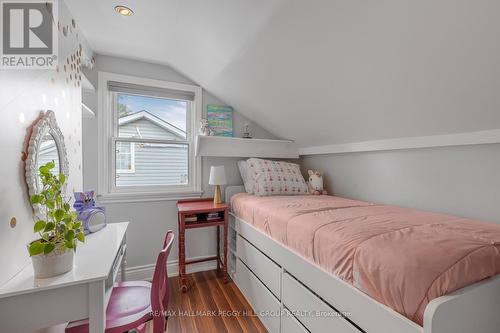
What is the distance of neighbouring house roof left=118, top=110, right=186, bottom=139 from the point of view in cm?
244

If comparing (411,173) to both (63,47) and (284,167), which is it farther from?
(63,47)

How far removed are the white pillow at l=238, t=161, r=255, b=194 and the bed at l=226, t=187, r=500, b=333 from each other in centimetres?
72

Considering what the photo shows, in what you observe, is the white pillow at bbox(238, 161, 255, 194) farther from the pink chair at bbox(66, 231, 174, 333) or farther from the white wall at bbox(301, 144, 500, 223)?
the pink chair at bbox(66, 231, 174, 333)

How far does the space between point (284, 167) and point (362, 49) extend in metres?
1.52

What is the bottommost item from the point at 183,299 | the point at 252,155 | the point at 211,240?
the point at 183,299

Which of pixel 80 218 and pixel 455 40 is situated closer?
pixel 455 40

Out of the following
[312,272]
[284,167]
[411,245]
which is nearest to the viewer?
[411,245]

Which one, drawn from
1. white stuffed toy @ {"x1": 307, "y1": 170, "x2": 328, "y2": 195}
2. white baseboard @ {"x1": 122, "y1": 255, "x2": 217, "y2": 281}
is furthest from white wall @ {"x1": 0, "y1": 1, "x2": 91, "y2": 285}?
white stuffed toy @ {"x1": 307, "y1": 170, "x2": 328, "y2": 195}

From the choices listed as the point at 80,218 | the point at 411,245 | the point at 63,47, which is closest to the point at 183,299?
the point at 80,218

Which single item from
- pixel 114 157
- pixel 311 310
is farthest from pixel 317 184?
pixel 114 157

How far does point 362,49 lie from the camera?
1.24 meters

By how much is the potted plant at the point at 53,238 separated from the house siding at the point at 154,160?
1.48m

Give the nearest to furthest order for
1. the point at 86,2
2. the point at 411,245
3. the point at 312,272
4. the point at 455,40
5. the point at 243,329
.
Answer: the point at 411,245 → the point at 455,40 → the point at 312,272 → the point at 86,2 → the point at 243,329

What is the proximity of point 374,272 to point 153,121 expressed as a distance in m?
2.49
